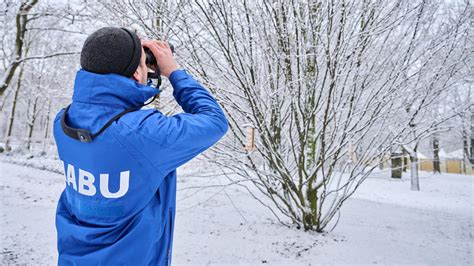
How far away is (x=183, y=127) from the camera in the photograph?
107 centimetres

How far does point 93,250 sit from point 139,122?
1.61 feet

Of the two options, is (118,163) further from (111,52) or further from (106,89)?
(111,52)

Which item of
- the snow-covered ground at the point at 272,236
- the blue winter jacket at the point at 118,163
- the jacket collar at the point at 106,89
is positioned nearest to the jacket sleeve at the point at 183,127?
the blue winter jacket at the point at 118,163

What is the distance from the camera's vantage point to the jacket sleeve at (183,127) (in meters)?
1.04

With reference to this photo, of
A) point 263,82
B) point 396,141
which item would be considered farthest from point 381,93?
point 263,82

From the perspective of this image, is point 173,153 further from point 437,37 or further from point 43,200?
point 43,200

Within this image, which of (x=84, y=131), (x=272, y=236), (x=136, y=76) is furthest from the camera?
(x=272, y=236)

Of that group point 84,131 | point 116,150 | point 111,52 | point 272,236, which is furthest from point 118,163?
point 272,236

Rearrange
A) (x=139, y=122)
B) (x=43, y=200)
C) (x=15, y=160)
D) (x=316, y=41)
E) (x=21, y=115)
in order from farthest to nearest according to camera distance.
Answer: (x=21, y=115) < (x=15, y=160) < (x=43, y=200) < (x=316, y=41) < (x=139, y=122)

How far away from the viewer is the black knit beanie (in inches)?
41.9

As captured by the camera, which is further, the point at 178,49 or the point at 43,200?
the point at 43,200

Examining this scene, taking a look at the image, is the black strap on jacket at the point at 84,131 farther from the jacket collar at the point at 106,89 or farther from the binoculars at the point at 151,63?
the binoculars at the point at 151,63

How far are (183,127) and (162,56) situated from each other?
35 centimetres

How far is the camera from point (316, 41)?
371cm
